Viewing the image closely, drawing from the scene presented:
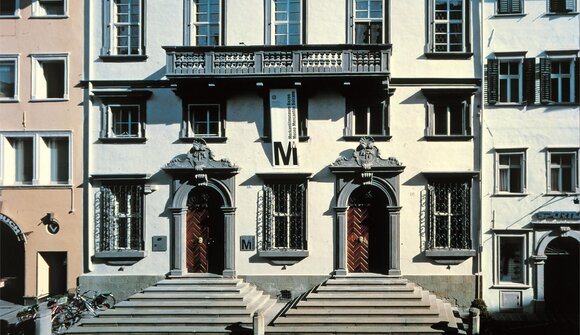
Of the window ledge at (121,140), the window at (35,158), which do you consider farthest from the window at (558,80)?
the window at (35,158)

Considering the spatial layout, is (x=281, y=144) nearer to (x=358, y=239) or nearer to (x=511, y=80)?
(x=358, y=239)

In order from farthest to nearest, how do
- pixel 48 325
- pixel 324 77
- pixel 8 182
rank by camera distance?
pixel 8 182 < pixel 324 77 < pixel 48 325

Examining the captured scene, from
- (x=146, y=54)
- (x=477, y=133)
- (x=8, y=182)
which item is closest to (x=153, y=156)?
(x=146, y=54)

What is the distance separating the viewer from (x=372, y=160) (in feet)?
58.9

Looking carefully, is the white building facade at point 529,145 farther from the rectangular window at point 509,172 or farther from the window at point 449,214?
the window at point 449,214

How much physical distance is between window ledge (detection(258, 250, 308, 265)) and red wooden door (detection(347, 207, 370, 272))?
5.59ft

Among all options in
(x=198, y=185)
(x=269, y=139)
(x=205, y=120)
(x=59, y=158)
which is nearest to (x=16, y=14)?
(x=59, y=158)

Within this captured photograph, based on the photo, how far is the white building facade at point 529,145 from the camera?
17.7m

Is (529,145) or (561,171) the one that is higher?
(529,145)

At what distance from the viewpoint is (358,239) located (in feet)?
60.4

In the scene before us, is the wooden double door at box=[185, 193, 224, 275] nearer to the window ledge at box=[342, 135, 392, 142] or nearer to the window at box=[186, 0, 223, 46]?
the window ledge at box=[342, 135, 392, 142]

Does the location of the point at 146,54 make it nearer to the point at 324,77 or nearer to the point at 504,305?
the point at 324,77

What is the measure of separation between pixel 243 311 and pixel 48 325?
19.2 ft

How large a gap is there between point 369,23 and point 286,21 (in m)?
3.03
